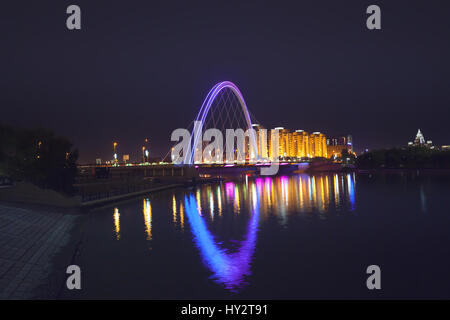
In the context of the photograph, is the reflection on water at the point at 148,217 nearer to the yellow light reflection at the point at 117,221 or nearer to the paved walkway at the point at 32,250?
the yellow light reflection at the point at 117,221

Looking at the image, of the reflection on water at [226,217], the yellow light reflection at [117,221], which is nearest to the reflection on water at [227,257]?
the reflection on water at [226,217]

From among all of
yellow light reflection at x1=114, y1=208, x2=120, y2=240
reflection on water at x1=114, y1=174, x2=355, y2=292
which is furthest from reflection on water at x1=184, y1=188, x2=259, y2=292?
yellow light reflection at x1=114, y1=208, x2=120, y2=240

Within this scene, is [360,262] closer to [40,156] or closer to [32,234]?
[32,234]

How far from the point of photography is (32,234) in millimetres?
21391

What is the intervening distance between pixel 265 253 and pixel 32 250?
1031 centimetres

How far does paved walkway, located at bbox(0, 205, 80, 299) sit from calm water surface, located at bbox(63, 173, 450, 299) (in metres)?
1.19

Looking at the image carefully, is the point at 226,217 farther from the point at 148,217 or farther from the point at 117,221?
the point at 117,221

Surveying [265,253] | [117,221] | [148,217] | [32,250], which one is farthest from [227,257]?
[148,217]

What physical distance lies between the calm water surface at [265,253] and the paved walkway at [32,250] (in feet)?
3.90

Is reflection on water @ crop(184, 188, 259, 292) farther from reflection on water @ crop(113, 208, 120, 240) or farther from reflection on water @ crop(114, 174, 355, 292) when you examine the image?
reflection on water @ crop(113, 208, 120, 240)

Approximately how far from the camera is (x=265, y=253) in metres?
18.2

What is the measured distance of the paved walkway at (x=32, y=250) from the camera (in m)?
13.1

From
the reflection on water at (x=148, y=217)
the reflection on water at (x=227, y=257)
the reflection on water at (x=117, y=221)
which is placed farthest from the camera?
the reflection on water at (x=148, y=217)
